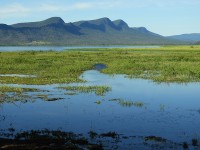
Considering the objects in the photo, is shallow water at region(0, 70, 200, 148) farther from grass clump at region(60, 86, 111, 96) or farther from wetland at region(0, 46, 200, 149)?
grass clump at region(60, 86, 111, 96)

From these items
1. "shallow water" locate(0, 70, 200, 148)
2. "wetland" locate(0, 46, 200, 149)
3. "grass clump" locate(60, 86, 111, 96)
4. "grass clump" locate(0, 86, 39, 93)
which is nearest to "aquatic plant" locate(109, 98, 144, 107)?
"wetland" locate(0, 46, 200, 149)

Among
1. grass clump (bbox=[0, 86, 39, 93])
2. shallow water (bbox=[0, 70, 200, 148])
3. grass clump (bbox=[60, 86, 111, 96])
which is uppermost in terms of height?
grass clump (bbox=[0, 86, 39, 93])

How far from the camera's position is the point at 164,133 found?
2073cm

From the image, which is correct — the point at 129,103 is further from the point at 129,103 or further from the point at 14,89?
the point at 14,89

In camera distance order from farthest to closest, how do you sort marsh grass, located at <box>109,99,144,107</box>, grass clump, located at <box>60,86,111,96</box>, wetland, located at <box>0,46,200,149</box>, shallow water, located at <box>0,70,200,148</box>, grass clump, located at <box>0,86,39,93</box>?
grass clump, located at <box>60,86,111,96</box>, grass clump, located at <box>0,86,39,93</box>, marsh grass, located at <box>109,99,144,107</box>, shallow water, located at <box>0,70,200,148</box>, wetland, located at <box>0,46,200,149</box>

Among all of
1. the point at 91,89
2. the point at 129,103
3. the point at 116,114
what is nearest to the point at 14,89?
the point at 91,89

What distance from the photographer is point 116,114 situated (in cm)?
2558

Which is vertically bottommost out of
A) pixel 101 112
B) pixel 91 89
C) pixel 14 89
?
pixel 101 112

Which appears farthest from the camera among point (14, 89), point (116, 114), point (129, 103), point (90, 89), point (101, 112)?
point (90, 89)

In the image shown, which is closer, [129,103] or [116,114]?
[116,114]

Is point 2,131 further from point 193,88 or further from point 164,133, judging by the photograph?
point 193,88

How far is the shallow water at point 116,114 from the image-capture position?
21.5 metres

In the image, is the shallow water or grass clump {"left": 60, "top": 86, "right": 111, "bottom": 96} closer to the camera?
the shallow water

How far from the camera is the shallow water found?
70.6ft
